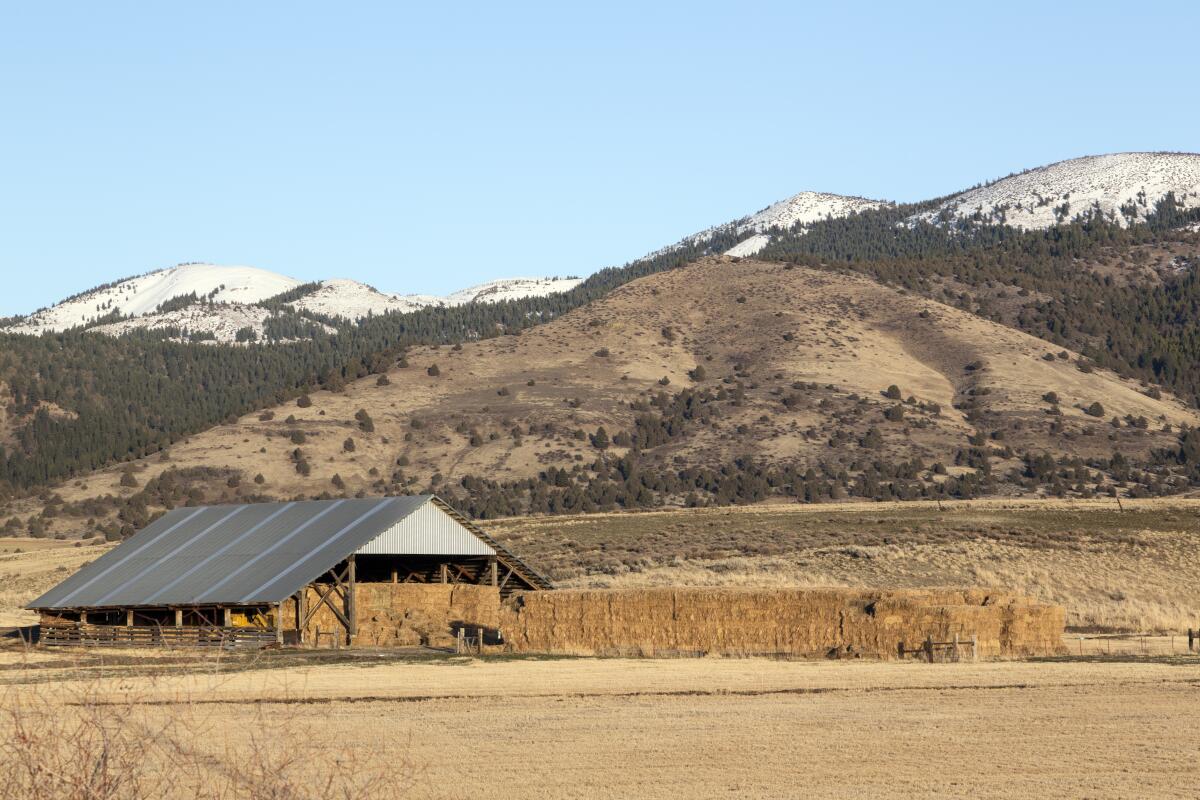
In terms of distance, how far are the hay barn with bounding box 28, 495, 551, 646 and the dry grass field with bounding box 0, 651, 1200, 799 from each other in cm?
767

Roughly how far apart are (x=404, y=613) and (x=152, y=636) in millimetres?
6905

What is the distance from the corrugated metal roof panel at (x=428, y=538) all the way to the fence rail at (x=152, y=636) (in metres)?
4.02

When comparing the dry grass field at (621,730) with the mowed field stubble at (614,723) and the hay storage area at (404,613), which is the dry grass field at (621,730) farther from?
the hay storage area at (404,613)

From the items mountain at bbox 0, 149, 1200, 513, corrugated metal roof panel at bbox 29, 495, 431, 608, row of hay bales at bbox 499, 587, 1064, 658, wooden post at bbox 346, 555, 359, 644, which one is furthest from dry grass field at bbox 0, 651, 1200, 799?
mountain at bbox 0, 149, 1200, 513

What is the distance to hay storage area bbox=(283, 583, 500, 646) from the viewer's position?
47.4 m

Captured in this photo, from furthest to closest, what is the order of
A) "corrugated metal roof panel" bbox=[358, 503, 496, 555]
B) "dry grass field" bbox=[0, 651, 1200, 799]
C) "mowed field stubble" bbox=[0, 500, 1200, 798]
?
1. "corrugated metal roof panel" bbox=[358, 503, 496, 555]
2. "mowed field stubble" bbox=[0, 500, 1200, 798]
3. "dry grass field" bbox=[0, 651, 1200, 799]

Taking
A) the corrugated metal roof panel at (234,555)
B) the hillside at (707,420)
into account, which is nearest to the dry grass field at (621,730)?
the corrugated metal roof panel at (234,555)

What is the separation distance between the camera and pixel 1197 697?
96.1 ft

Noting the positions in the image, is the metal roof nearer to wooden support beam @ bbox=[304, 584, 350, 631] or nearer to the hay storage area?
wooden support beam @ bbox=[304, 584, 350, 631]

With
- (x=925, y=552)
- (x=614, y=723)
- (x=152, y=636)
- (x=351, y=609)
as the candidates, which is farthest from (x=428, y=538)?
(x=925, y=552)

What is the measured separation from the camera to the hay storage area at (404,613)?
47.4 metres

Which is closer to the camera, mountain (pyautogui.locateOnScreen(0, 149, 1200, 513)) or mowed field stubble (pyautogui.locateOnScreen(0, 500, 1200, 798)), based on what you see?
mowed field stubble (pyautogui.locateOnScreen(0, 500, 1200, 798))

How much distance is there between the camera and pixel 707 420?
127188 millimetres

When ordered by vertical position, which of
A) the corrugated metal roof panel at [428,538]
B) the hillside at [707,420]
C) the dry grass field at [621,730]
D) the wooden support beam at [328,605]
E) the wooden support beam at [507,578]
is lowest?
the dry grass field at [621,730]
